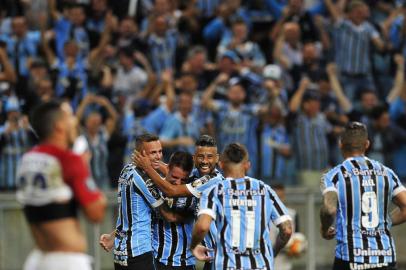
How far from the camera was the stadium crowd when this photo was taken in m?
15.5

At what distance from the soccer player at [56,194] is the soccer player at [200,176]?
2.15 meters

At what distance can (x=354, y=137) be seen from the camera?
368 inches

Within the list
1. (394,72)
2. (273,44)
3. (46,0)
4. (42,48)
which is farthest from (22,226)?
(394,72)

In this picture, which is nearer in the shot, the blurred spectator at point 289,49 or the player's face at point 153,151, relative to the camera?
the player's face at point 153,151

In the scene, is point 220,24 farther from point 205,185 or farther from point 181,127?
point 205,185

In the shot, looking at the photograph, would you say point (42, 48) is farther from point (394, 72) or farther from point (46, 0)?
point (394, 72)

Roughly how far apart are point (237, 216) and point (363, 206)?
1461 mm

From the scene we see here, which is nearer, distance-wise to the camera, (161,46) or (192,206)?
(192,206)

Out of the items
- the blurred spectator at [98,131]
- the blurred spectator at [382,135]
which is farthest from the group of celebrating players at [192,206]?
the blurred spectator at [382,135]

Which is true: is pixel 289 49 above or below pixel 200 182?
above

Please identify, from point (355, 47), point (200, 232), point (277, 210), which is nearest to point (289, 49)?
point (355, 47)

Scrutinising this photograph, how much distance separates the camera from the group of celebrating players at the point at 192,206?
7258 mm

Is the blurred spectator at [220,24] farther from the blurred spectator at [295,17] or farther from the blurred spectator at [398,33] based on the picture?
the blurred spectator at [398,33]

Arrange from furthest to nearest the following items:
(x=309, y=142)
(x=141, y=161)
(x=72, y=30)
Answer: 1. (x=72, y=30)
2. (x=309, y=142)
3. (x=141, y=161)
